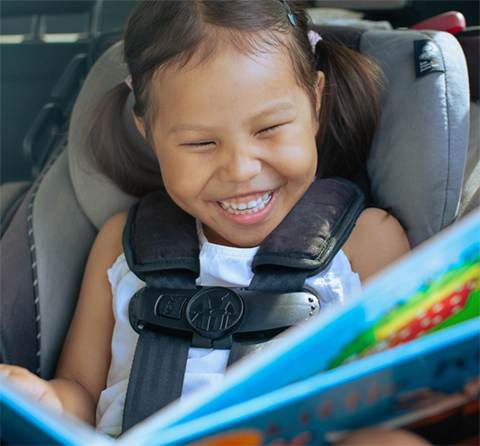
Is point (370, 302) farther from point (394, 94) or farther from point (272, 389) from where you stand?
point (394, 94)

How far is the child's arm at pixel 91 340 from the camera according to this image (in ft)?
3.05

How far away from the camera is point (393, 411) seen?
1.36ft

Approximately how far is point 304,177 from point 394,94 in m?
0.29

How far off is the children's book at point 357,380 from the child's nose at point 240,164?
43 centimetres

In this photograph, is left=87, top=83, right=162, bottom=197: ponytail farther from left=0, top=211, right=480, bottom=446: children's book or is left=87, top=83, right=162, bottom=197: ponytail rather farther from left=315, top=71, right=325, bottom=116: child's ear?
left=0, top=211, right=480, bottom=446: children's book

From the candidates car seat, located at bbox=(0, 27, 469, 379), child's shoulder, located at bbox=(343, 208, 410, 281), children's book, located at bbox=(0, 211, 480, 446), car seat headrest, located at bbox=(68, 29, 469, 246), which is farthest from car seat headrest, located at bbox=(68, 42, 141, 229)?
children's book, located at bbox=(0, 211, 480, 446)

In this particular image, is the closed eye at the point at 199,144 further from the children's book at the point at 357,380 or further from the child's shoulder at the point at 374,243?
the children's book at the point at 357,380

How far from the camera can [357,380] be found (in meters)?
0.34

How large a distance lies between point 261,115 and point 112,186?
52 cm

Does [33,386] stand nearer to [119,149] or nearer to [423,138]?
[119,149]

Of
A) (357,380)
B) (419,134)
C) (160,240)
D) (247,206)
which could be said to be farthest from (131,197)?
(357,380)

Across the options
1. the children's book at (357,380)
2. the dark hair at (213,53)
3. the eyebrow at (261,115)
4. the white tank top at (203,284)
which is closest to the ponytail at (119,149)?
the dark hair at (213,53)

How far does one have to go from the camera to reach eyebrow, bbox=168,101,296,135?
0.79 meters

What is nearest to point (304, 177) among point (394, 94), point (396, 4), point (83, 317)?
point (394, 94)
